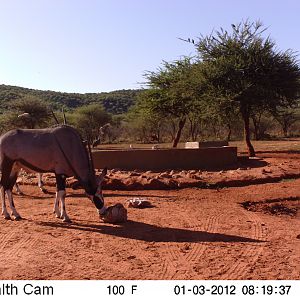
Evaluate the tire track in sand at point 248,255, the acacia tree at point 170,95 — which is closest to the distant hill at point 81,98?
the acacia tree at point 170,95

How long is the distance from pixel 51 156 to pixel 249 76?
15.7 meters

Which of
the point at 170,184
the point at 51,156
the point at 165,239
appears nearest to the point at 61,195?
the point at 51,156

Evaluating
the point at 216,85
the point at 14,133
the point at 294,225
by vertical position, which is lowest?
the point at 294,225

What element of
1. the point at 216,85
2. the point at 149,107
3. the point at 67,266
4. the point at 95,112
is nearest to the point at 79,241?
the point at 67,266

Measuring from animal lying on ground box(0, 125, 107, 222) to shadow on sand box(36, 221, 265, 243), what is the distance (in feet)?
2.79

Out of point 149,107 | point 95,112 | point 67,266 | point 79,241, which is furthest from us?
point 95,112

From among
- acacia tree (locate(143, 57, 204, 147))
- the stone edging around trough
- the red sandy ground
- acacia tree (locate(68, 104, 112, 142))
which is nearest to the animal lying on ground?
the red sandy ground

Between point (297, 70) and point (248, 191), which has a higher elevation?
point (297, 70)

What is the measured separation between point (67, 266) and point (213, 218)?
445 centimetres

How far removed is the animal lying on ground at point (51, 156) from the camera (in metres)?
10.6

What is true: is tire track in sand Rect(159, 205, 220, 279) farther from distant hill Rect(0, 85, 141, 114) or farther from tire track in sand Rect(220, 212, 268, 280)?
distant hill Rect(0, 85, 141, 114)

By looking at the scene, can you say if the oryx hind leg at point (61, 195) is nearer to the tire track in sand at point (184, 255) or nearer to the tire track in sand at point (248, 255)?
the tire track in sand at point (184, 255)

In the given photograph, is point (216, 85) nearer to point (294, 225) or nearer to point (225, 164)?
point (225, 164)

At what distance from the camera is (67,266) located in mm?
7055
